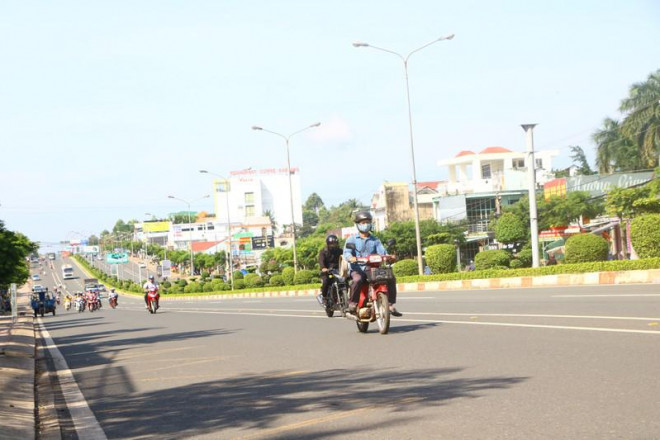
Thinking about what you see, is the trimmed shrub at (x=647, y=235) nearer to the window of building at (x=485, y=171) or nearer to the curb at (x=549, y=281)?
the curb at (x=549, y=281)

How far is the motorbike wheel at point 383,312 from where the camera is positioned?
12633 mm

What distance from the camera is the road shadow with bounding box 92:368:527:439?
6570mm

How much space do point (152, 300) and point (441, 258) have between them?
42.2 ft

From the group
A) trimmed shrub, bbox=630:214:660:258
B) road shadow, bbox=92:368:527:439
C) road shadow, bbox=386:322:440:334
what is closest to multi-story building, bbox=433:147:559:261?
trimmed shrub, bbox=630:214:660:258

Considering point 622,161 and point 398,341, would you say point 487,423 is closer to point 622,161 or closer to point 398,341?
point 398,341

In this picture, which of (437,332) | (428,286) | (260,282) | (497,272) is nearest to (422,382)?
(437,332)

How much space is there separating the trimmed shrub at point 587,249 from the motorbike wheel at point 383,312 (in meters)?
20.9

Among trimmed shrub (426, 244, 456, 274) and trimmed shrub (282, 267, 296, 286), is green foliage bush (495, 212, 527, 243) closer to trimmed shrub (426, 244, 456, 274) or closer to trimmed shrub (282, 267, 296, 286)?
trimmed shrub (282, 267, 296, 286)

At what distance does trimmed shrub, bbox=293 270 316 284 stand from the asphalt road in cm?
4594

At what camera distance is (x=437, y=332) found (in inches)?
493

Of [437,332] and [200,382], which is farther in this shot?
[437,332]

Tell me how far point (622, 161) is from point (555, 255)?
52.6ft

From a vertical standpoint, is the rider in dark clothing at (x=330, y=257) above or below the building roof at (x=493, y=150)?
below

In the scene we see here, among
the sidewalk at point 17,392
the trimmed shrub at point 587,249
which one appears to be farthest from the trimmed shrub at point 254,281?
the sidewalk at point 17,392
